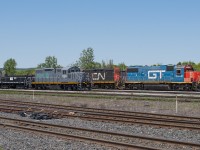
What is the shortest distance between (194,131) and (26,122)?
7.47 m

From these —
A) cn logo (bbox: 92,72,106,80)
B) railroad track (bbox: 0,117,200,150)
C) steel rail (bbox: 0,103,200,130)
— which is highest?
cn logo (bbox: 92,72,106,80)

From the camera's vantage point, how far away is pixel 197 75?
41.3 metres

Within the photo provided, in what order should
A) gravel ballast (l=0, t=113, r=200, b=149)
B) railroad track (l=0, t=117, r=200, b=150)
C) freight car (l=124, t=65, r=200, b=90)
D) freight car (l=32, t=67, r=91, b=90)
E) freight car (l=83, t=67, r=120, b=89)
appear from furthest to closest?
freight car (l=83, t=67, r=120, b=89)
freight car (l=32, t=67, r=91, b=90)
freight car (l=124, t=65, r=200, b=90)
gravel ballast (l=0, t=113, r=200, b=149)
railroad track (l=0, t=117, r=200, b=150)

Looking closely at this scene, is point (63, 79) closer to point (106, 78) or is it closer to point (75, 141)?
point (106, 78)

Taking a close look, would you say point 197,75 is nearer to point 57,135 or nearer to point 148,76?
point 148,76

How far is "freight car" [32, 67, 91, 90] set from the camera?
142ft

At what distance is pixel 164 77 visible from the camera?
139 ft

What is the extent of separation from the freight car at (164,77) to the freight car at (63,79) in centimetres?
616

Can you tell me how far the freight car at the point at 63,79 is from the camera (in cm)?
4338

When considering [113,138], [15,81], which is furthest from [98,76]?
[113,138]

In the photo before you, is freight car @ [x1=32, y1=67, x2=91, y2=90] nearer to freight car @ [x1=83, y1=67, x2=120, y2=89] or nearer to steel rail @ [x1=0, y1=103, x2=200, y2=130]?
freight car @ [x1=83, y1=67, x2=120, y2=89]

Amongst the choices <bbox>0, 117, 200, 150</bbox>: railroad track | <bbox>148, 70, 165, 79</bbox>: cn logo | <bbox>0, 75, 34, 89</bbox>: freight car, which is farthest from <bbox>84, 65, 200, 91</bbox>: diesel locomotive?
<bbox>0, 117, 200, 150</bbox>: railroad track

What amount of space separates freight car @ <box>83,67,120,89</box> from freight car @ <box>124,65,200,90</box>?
272 cm

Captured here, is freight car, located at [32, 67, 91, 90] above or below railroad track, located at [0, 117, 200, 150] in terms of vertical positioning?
above
